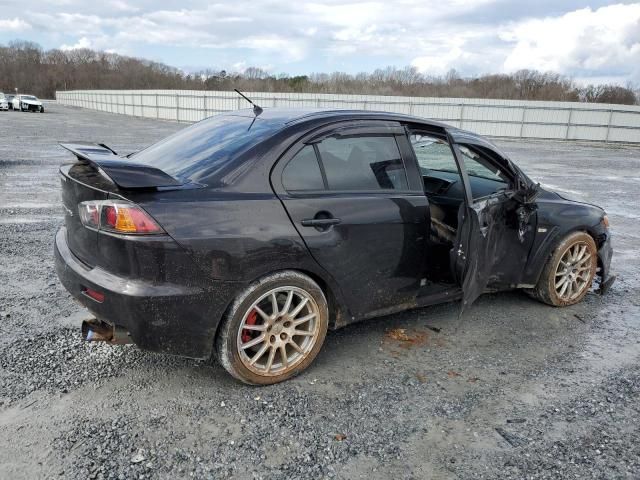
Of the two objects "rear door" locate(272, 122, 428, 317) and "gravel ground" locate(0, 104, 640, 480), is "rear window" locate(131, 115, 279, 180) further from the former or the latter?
"gravel ground" locate(0, 104, 640, 480)

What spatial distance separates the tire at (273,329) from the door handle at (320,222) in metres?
A: 0.31

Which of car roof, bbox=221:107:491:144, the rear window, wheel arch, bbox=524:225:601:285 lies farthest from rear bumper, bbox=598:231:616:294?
the rear window

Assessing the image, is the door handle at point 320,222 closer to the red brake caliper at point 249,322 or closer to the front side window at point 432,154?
the red brake caliper at point 249,322

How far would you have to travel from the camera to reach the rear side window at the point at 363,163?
341cm

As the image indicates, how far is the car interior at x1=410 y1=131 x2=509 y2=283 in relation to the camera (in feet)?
13.0

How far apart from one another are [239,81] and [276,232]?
65953 millimetres

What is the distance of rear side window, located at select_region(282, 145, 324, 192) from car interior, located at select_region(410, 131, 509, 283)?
2.98 feet

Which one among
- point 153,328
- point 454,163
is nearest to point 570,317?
point 454,163

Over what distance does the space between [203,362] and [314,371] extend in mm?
751

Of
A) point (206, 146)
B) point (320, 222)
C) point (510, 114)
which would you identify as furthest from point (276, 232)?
point (510, 114)

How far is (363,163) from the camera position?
3564 mm

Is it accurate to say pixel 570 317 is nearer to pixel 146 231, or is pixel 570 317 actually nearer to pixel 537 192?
pixel 537 192

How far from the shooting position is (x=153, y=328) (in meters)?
2.85

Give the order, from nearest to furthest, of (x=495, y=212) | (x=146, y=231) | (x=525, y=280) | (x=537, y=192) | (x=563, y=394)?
1. (x=146, y=231)
2. (x=563, y=394)
3. (x=495, y=212)
4. (x=537, y=192)
5. (x=525, y=280)
